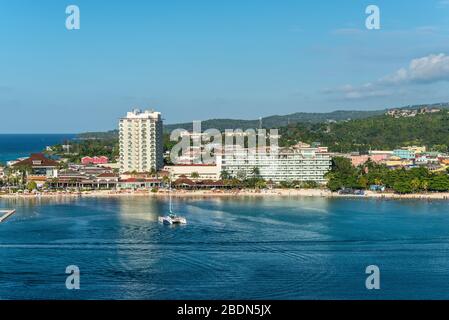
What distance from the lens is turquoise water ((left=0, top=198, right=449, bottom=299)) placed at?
5.12m

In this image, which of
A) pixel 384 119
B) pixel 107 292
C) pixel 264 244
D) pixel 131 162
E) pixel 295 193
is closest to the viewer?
pixel 107 292

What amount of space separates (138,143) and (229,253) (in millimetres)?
10369

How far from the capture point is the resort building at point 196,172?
15984 mm

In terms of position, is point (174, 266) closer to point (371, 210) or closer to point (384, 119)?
point (371, 210)

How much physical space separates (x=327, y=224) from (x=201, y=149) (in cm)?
1114

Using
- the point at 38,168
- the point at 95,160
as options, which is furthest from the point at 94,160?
the point at 38,168

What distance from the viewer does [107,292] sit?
16.5 ft

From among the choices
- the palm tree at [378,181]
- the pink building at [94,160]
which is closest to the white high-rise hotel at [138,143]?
the pink building at [94,160]

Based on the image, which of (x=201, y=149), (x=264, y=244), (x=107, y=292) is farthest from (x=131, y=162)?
(x=107, y=292)

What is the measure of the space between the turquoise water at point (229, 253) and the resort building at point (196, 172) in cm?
499

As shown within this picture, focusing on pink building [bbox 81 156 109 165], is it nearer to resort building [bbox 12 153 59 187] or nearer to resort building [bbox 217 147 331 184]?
resort building [bbox 12 153 59 187]

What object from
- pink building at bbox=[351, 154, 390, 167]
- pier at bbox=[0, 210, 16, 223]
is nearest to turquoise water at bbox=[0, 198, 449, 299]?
pier at bbox=[0, 210, 16, 223]
